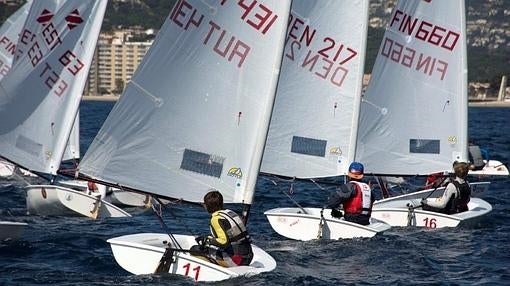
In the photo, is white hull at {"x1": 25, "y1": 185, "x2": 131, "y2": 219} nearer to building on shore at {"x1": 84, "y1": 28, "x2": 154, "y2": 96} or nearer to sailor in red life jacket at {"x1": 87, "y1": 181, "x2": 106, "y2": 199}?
sailor in red life jacket at {"x1": 87, "y1": 181, "x2": 106, "y2": 199}

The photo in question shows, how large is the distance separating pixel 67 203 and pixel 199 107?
192 inches

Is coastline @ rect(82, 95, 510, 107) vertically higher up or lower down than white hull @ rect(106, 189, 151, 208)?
higher up

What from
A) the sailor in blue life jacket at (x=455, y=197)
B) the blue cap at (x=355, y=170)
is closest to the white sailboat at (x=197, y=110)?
the blue cap at (x=355, y=170)

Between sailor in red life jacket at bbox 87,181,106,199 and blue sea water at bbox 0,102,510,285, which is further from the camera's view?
sailor in red life jacket at bbox 87,181,106,199

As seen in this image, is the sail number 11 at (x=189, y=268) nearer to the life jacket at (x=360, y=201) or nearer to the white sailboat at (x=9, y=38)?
the life jacket at (x=360, y=201)

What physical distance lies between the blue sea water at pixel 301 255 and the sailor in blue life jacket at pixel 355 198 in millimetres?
378

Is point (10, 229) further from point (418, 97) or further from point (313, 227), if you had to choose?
point (418, 97)

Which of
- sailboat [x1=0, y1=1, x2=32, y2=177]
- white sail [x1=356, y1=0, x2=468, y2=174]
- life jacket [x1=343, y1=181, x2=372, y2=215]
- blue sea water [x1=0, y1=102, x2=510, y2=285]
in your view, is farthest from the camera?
sailboat [x1=0, y1=1, x2=32, y2=177]

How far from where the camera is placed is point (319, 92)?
733 inches

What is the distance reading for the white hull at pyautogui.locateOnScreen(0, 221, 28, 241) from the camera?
47.0 feet

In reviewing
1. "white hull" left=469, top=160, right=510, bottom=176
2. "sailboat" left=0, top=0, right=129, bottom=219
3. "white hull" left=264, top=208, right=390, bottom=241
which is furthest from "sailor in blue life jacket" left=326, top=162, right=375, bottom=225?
"white hull" left=469, top=160, right=510, bottom=176

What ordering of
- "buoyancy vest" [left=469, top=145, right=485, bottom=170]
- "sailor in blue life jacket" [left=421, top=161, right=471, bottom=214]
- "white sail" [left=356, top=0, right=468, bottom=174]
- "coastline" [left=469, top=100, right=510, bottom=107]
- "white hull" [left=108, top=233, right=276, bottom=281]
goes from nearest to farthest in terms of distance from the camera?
"white hull" [left=108, top=233, right=276, bottom=281], "sailor in blue life jacket" [left=421, top=161, right=471, bottom=214], "white sail" [left=356, top=0, right=468, bottom=174], "buoyancy vest" [left=469, top=145, right=485, bottom=170], "coastline" [left=469, top=100, right=510, bottom=107]

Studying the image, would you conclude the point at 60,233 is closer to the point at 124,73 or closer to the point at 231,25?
the point at 231,25

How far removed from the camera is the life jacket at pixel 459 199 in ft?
56.4
